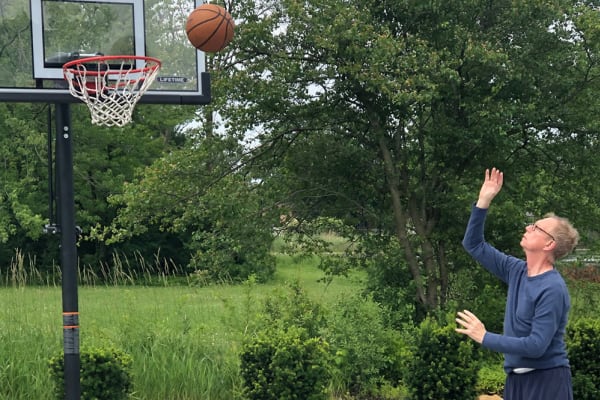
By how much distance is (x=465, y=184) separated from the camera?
8.10 meters

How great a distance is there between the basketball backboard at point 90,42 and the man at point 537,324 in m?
2.94

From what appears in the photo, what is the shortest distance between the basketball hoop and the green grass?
79.7 inches

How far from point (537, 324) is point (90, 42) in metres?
3.97

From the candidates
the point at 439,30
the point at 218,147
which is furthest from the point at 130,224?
the point at 439,30

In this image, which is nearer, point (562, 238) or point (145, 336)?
point (562, 238)

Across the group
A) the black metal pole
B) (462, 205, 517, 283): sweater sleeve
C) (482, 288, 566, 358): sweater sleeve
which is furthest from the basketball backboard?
(482, 288, 566, 358): sweater sleeve

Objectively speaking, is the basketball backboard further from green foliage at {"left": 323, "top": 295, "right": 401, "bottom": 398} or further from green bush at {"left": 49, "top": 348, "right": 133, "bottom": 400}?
green foliage at {"left": 323, "top": 295, "right": 401, "bottom": 398}

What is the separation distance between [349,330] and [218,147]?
111 inches

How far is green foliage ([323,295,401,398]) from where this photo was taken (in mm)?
6828

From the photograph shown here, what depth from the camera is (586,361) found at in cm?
610

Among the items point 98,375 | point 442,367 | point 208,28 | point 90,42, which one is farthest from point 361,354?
point 90,42

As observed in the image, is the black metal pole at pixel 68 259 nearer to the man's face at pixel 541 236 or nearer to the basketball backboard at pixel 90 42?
the basketball backboard at pixel 90 42

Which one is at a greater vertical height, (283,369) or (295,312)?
(295,312)

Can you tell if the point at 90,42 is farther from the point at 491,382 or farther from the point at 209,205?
the point at 491,382
